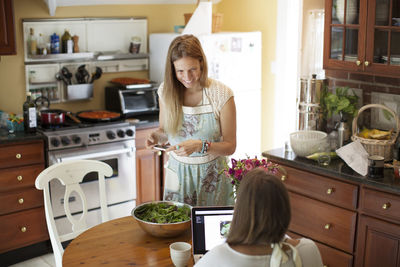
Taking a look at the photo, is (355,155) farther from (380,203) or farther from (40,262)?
(40,262)

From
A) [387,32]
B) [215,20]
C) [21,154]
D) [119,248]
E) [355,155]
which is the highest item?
[215,20]

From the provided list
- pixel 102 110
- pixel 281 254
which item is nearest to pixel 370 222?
pixel 281 254

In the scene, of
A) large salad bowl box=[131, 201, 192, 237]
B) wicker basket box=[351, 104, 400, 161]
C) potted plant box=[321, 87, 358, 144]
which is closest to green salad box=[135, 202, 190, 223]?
large salad bowl box=[131, 201, 192, 237]

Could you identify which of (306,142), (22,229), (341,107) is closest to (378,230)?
(306,142)

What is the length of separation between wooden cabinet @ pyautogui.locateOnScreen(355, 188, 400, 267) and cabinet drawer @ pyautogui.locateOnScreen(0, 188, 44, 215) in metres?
2.26

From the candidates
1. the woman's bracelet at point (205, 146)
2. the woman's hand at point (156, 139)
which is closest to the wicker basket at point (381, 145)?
the woman's bracelet at point (205, 146)

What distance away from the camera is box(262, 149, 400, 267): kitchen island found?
9.82 feet

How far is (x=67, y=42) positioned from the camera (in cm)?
449

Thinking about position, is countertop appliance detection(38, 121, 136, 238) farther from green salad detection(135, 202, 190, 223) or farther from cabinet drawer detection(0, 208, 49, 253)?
green salad detection(135, 202, 190, 223)

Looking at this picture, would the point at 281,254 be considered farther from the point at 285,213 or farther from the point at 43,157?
the point at 43,157

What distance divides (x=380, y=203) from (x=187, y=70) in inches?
50.8

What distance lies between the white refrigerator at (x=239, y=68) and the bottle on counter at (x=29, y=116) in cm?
135

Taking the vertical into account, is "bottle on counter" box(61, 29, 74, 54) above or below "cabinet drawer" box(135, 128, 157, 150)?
above

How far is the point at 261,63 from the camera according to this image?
5.07 metres
